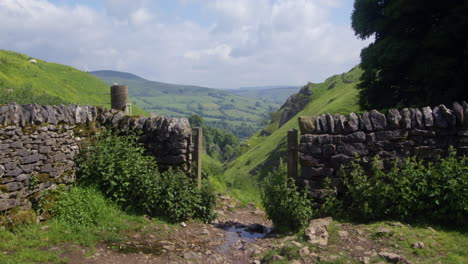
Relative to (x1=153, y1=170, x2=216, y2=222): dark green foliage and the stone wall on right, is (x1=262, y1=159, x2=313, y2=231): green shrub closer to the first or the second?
the stone wall on right

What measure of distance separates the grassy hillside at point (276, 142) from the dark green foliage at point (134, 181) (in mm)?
4775

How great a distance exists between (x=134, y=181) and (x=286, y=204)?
145 inches

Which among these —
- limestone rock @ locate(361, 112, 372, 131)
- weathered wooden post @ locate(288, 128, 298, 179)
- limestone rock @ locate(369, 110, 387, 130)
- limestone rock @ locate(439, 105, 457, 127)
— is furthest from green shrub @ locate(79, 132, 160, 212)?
limestone rock @ locate(439, 105, 457, 127)

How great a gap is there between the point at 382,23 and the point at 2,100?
1623 centimetres

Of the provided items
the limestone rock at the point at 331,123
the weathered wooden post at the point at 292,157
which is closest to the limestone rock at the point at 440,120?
the limestone rock at the point at 331,123

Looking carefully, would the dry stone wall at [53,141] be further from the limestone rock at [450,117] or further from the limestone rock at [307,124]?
the limestone rock at [450,117]

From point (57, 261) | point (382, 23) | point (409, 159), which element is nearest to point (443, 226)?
point (409, 159)

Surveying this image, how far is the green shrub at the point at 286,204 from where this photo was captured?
27.5ft

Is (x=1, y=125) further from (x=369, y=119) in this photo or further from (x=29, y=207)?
(x=369, y=119)

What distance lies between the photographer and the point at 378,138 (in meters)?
8.58

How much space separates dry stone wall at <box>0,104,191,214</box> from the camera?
24.5 feet

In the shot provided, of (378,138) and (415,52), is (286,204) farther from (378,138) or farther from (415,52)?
(415,52)

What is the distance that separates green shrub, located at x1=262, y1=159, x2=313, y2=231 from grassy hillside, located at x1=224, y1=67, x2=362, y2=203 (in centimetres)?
477

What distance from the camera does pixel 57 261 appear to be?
6.16 meters
